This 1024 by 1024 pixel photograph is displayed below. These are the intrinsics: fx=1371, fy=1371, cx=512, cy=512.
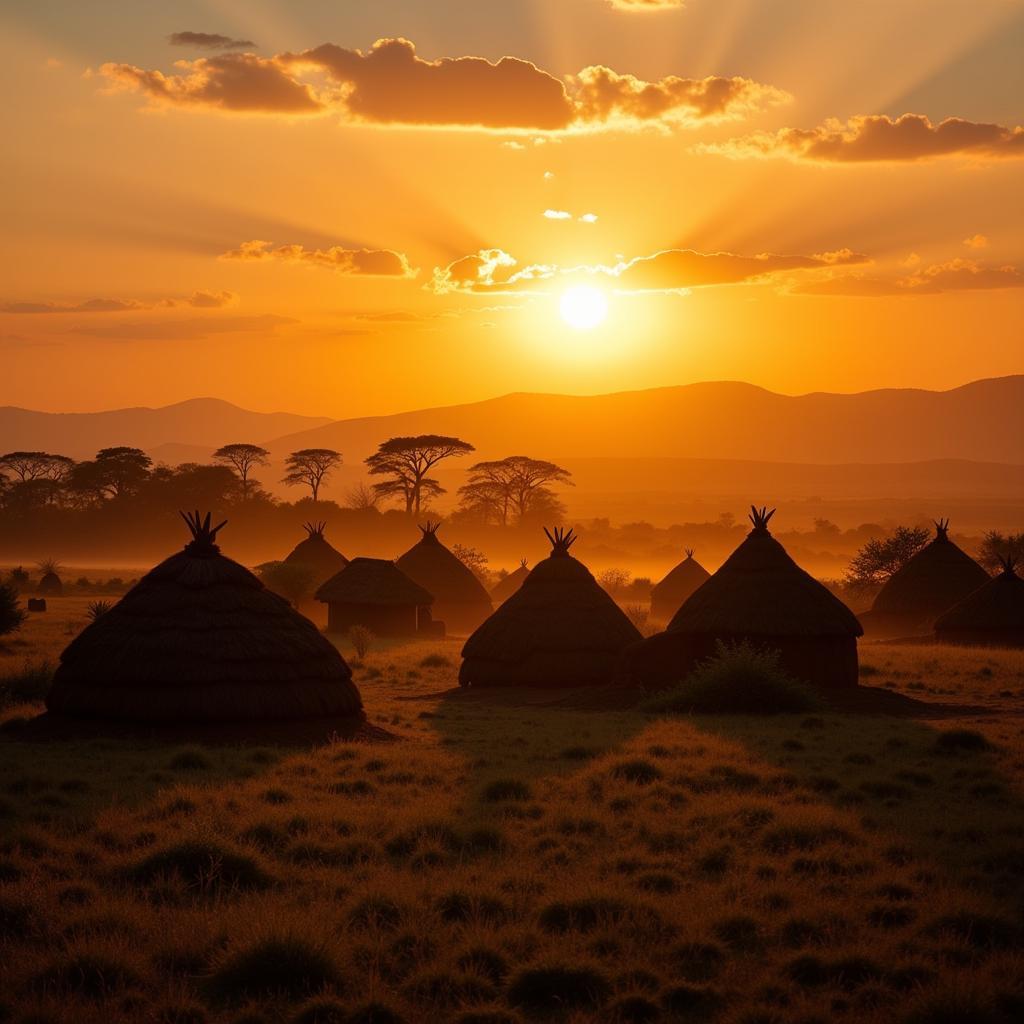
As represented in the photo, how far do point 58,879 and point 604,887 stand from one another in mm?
4843

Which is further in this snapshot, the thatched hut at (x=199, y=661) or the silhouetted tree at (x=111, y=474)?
the silhouetted tree at (x=111, y=474)

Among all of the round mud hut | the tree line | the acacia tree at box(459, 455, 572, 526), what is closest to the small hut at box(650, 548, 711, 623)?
the round mud hut

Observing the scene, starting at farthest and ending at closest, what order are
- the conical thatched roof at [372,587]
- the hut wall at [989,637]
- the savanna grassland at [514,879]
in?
the conical thatched roof at [372,587], the hut wall at [989,637], the savanna grassland at [514,879]

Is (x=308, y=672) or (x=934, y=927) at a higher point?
(x=308, y=672)

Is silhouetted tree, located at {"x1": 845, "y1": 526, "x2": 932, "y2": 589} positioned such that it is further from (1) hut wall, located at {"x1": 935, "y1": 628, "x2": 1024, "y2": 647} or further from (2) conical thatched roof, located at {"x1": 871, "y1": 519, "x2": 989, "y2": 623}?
(1) hut wall, located at {"x1": 935, "y1": 628, "x2": 1024, "y2": 647}

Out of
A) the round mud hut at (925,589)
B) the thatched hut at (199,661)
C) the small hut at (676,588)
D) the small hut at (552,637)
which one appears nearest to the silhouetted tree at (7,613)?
the small hut at (552,637)

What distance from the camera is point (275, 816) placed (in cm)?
1444

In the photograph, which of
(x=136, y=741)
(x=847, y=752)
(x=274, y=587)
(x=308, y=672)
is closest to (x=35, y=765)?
(x=136, y=741)

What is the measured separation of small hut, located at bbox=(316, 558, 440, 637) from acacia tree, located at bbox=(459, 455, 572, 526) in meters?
66.3

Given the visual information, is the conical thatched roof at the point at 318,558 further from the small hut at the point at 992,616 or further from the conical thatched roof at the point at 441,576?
the small hut at the point at 992,616

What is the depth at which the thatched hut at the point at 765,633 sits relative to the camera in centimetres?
2870

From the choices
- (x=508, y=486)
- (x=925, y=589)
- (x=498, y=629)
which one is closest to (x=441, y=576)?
(x=925, y=589)

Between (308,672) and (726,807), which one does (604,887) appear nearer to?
(726,807)

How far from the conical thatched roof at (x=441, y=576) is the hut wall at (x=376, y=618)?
6.44m
